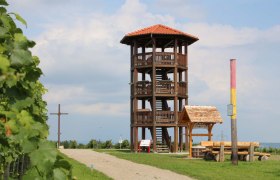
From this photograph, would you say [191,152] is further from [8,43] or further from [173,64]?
[8,43]

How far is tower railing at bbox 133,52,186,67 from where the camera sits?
34688mm

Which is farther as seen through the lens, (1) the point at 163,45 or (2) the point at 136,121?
(1) the point at 163,45

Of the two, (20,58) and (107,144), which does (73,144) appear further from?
(20,58)

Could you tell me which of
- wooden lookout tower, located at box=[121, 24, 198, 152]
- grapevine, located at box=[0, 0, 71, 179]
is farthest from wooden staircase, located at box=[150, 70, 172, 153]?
grapevine, located at box=[0, 0, 71, 179]

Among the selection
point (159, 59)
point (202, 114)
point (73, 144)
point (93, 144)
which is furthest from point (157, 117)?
point (73, 144)

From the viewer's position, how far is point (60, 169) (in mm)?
2188

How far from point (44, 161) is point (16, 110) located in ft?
0.82

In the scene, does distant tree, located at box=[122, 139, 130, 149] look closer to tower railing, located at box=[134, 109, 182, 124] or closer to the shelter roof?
tower railing, located at box=[134, 109, 182, 124]

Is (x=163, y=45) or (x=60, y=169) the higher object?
(x=163, y=45)

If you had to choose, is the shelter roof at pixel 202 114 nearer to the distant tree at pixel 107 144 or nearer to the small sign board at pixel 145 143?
the small sign board at pixel 145 143

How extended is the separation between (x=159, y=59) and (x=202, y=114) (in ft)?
27.4

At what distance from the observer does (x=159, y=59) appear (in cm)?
3478

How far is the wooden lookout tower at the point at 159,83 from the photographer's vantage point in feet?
114

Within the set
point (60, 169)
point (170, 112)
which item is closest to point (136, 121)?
point (170, 112)
